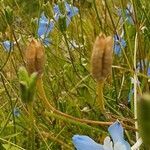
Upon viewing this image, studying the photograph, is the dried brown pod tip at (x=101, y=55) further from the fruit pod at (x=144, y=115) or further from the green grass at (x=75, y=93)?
the green grass at (x=75, y=93)

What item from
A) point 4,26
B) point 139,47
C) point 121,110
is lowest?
point 121,110

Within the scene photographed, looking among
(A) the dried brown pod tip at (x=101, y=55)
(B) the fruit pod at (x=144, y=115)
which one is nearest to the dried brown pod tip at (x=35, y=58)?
(A) the dried brown pod tip at (x=101, y=55)

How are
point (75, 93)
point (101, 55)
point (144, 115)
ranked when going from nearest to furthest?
point (144, 115) → point (101, 55) → point (75, 93)

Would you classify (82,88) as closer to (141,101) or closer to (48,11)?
(48,11)

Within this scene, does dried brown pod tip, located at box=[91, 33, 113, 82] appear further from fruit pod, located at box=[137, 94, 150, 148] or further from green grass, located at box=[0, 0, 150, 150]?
green grass, located at box=[0, 0, 150, 150]

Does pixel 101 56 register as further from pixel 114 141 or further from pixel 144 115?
pixel 144 115

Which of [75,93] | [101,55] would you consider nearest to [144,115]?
[101,55]

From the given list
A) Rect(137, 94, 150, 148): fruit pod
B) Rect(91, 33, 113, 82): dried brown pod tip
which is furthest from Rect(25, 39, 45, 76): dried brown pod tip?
Rect(137, 94, 150, 148): fruit pod

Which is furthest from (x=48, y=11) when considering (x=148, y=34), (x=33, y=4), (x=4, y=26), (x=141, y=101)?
(x=141, y=101)
